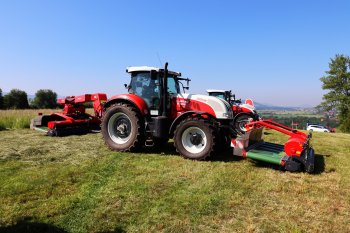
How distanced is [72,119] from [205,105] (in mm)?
5587

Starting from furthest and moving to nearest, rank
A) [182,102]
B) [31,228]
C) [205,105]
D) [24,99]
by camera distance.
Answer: [24,99] < [182,102] < [205,105] < [31,228]

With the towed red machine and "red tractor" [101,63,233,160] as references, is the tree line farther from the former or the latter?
"red tractor" [101,63,233,160]

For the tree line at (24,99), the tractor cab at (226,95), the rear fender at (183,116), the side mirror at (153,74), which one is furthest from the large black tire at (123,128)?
the tree line at (24,99)

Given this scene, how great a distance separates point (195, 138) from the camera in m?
7.46

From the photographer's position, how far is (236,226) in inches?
152

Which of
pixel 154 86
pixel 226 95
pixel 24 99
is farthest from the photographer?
pixel 24 99

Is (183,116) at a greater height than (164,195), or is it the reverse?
(183,116)

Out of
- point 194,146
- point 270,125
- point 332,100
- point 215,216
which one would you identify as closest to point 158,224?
point 215,216

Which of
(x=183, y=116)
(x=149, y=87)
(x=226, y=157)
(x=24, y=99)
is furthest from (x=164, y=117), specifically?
(x=24, y=99)

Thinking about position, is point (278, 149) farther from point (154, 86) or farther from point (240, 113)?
point (240, 113)

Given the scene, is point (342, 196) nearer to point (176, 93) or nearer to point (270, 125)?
point (270, 125)

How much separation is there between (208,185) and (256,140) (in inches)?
124

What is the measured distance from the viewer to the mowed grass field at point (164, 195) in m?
3.90

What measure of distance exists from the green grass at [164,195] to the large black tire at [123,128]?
0.61 meters
